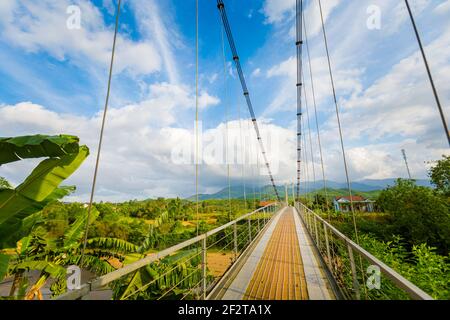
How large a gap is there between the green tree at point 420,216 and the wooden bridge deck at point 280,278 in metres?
9.39

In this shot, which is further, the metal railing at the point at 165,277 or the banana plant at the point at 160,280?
the banana plant at the point at 160,280

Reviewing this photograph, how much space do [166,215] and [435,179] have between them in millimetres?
19574

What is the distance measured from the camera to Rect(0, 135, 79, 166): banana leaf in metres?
1.45

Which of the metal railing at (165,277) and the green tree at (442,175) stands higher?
the green tree at (442,175)

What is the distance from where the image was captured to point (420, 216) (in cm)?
1016

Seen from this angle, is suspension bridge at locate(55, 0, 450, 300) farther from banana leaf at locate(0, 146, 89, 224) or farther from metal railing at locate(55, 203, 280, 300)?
banana leaf at locate(0, 146, 89, 224)

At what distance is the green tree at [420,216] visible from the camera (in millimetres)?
9391

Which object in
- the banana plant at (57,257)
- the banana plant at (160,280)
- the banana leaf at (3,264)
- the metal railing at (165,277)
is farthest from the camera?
the banana plant at (57,257)

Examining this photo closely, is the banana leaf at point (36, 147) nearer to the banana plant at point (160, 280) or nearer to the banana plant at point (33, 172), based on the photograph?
the banana plant at point (33, 172)

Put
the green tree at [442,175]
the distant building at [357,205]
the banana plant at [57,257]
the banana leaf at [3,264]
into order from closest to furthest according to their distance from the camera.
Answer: the banana leaf at [3,264] → the banana plant at [57,257] → the green tree at [442,175] → the distant building at [357,205]

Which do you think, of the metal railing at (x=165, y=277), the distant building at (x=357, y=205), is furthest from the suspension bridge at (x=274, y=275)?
the distant building at (x=357, y=205)
